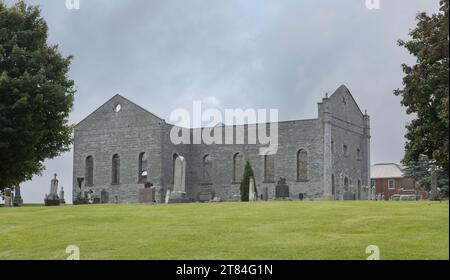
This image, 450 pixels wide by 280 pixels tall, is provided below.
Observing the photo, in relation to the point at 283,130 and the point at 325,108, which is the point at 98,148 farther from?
the point at 325,108

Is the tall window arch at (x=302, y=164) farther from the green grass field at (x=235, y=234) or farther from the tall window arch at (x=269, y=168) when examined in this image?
the green grass field at (x=235, y=234)

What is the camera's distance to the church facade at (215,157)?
50.2m

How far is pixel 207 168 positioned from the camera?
54938mm

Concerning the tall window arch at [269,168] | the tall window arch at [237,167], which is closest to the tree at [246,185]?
the tall window arch at [269,168]

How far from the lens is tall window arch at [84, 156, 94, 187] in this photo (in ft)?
178

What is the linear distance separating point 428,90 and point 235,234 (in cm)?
729

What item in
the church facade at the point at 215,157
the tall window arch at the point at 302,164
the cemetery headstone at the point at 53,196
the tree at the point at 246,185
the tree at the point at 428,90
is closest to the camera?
the tree at the point at 428,90

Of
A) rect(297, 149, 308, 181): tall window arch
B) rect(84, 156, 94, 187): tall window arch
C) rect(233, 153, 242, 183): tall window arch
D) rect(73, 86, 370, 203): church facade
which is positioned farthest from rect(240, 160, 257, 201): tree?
rect(84, 156, 94, 187): tall window arch

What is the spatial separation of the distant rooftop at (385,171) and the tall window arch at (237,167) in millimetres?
27489

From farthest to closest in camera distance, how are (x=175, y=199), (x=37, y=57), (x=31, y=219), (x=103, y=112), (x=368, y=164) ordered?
(x=368, y=164) < (x=103, y=112) < (x=175, y=199) < (x=37, y=57) < (x=31, y=219)

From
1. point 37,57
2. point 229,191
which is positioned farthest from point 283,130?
point 37,57

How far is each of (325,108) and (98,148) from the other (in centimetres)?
1961

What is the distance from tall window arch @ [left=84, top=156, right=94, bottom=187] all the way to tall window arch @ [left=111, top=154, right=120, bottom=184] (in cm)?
216

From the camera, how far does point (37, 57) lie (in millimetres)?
30094
